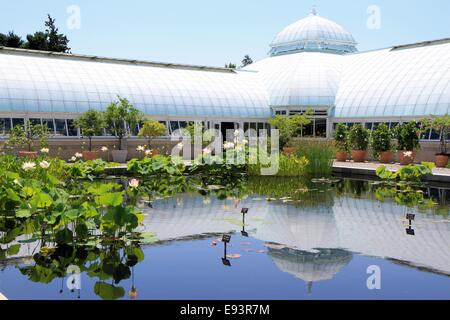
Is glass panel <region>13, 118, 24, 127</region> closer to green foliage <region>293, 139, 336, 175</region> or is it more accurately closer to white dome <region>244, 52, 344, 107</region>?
green foliage <region>293, 139, 336, 175</region>

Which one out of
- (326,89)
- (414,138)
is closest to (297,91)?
(326,89)

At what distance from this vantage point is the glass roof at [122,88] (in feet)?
89.4

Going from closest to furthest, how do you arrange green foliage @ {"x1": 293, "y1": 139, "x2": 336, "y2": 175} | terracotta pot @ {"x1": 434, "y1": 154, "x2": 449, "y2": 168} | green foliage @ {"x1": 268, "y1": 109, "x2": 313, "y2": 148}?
green foliage @ {"x1": 293, "y1": 139, "x2": 336, "y2": 175}, terracotta pot @ {"x1": 434, "y1": 154, "x2": 449, "y2": 168}, green foliage @ {"x1": 268, "y1": 109, "x2": 313, "y2": 148}

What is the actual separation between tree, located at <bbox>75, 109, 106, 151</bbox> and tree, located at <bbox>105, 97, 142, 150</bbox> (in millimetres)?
546

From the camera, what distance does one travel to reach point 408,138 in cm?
2609

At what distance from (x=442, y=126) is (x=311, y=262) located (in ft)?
64.9

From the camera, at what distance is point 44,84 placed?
1099 inches

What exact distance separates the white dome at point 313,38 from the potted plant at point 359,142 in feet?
44.0

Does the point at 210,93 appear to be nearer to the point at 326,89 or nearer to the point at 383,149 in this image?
the point at 326,89

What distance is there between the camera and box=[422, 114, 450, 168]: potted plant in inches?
977

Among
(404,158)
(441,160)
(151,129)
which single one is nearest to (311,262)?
(441,160)

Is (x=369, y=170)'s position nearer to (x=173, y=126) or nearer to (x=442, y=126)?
(x=442, y=126)

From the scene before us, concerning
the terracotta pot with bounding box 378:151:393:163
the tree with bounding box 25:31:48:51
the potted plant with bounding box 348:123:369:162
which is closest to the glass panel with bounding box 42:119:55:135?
the potted plant with bounding box 348:123:369:162
